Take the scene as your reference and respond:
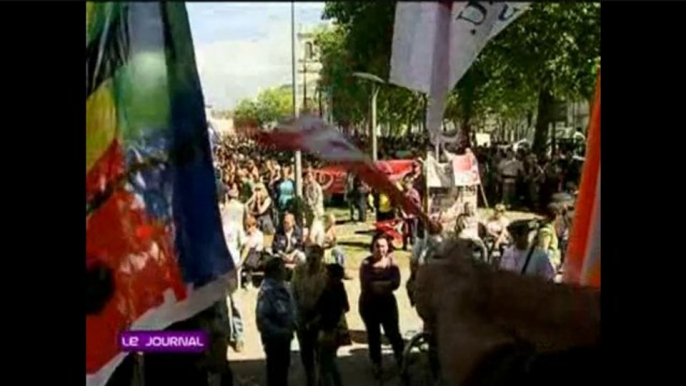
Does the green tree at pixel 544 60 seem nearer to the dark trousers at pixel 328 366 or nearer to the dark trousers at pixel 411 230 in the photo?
the dark trousers at pixel 411 230

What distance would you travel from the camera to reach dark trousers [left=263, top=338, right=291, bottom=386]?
1618mm

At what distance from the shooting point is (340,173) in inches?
58.7

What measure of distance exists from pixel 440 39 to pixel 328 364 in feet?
1.91

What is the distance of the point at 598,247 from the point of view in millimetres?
1526

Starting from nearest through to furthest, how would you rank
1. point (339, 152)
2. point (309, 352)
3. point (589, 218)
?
point (339, 152) → point (589, 218) → point (309, 352)

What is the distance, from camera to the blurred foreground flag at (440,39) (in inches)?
56.9

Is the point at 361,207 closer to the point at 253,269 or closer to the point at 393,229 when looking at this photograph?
the point at 393,229

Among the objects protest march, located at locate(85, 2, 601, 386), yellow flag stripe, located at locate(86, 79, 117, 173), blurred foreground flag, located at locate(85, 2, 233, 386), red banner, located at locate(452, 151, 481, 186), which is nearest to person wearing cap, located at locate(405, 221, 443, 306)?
protest march, located at locate(85, 2, 601, 386)

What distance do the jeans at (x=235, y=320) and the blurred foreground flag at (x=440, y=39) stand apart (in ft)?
1.50

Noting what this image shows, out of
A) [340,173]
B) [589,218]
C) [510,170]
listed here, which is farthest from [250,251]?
[589,218]

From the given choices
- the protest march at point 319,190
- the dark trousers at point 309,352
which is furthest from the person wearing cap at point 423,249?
the dark trousers at point 309,352
